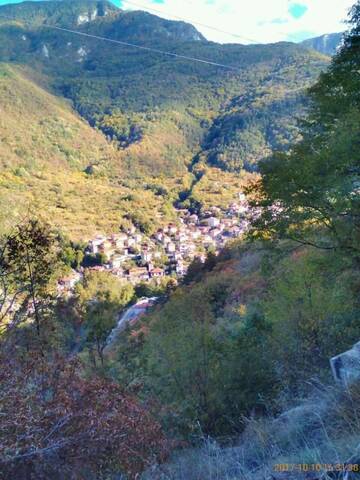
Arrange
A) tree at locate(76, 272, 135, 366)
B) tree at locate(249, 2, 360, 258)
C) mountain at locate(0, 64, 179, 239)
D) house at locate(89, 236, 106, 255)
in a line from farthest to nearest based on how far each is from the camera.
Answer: mountain at locate(0, 64, 179, 239) → house at locate(89, 236, 106, 255) → tree at locate(76, 272, 135, 366) → tree at locate(249, 2, 360, 258)

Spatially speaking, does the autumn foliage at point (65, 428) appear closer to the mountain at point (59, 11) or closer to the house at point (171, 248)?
the house at point (171, 248)

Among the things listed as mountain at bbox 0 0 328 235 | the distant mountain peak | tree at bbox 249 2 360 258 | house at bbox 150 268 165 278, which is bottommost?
house at bbox 150 268 165 278

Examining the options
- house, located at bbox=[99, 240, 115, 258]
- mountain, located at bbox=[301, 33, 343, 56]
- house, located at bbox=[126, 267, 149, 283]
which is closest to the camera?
house, located at bbox=[126, 267, 149, 283]

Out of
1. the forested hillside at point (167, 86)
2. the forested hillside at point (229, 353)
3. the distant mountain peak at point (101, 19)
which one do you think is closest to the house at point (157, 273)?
the forested hillside at point (229, 353)

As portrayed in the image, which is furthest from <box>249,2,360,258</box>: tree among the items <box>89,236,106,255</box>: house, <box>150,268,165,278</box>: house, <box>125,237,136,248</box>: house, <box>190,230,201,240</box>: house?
<box>190,230,201,240</box>: house

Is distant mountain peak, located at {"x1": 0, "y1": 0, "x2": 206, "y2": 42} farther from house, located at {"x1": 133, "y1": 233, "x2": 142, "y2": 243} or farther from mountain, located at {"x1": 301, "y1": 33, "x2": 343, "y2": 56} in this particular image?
Answer: house, located at {"x1": 133, "y1": 233, "x2": 142, "y2": 243}

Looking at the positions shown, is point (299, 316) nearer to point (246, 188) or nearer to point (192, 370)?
point (192, 370)

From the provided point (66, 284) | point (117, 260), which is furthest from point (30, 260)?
point (117, 260)

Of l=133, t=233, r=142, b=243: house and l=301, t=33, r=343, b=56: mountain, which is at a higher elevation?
l=301, t=33, r=343, b=56: mountain
